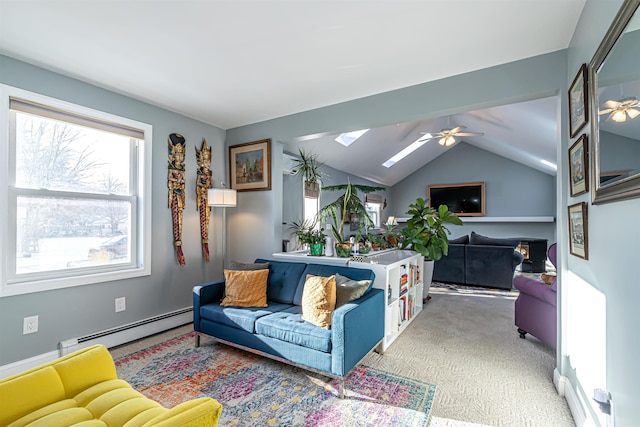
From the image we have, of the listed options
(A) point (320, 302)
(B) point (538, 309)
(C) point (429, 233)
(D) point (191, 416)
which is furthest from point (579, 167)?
(C) point (429, 233)

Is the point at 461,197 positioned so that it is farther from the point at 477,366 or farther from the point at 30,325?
the point at 30,325

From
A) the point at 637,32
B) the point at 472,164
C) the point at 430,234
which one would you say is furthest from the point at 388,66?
the point at 472,164

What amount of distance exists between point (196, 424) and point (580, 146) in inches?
91.1

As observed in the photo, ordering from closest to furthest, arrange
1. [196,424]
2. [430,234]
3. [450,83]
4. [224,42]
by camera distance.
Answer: [196,424] → [224,42] → [450,83] → [430,234]

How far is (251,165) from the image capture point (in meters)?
3.82

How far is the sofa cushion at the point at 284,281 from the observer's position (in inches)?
116

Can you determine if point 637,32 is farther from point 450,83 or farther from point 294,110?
point 294,110

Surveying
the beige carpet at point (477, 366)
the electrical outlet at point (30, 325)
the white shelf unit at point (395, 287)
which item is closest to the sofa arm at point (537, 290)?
the beige carpet at point (477, 366)

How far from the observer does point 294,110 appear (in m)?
3.42

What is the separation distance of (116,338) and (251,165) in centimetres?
234

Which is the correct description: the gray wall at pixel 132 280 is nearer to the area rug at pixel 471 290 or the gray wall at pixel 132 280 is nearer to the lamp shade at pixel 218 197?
the lamp shade at pixel 218 197

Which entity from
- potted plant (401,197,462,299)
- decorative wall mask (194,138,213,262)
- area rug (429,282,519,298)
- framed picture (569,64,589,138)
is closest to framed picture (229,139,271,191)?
decorative wall mask (194,138,213,262)

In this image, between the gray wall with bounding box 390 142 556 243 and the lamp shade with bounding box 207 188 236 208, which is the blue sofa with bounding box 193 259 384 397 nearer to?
the lamp shade with bounding box 207 188 236 208

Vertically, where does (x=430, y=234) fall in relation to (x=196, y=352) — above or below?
above
